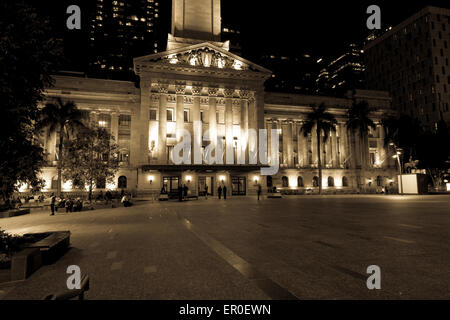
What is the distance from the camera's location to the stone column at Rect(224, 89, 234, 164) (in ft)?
154

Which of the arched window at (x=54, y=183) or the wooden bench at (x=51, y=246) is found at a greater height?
the arched window at (x=54, y=183)

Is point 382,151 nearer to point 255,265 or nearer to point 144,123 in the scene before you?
point 144,123

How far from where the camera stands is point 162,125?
146ft

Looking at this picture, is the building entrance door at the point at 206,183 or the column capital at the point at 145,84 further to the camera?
the building entrance door at the point at 206,183

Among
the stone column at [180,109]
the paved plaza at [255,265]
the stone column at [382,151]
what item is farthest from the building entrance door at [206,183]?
the stone column at [382,151]

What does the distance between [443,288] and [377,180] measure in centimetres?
6368

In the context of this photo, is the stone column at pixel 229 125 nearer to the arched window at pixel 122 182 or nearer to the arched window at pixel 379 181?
the arched window at pixel 122 182

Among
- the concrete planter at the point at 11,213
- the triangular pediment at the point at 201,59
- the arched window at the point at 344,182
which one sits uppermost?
the triangular pediment at the point at 201,59

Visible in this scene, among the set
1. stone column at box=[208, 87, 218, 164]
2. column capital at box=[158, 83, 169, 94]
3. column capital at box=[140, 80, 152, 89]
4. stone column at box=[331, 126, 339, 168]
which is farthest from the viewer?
stone column at box=[331, 126, 339, 168]

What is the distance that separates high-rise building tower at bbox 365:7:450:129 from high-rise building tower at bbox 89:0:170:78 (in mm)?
99565

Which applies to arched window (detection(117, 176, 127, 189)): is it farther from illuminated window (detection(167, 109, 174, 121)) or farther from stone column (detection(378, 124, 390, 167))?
stone column (detection(378, 124, 390, 167))

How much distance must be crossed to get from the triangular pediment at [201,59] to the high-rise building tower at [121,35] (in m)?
76.7

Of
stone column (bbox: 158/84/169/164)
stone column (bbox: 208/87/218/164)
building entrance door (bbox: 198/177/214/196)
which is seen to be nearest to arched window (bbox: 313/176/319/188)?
building entrance door (bbox: 198/177/214/196)

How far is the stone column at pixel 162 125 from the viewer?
1719 inches
